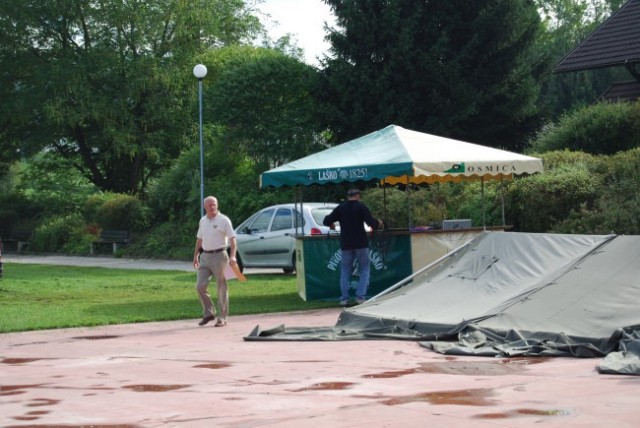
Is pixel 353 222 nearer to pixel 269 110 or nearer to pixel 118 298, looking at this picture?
pixel 118 298

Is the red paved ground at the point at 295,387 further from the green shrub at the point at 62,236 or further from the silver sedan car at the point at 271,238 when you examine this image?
the green shrub at the point at 62,236

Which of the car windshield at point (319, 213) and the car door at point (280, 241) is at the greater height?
the car windshield at point (319, 213)

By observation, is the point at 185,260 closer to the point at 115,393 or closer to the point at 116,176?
the point at 116,176

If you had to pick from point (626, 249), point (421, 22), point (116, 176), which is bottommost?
point (626, 249)

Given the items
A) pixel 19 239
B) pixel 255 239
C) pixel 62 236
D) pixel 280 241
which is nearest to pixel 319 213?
pixel 280 241

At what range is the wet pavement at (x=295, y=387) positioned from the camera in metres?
8.40

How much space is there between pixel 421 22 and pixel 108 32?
1580cm

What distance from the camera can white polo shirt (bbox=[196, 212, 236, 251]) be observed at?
52.7ft

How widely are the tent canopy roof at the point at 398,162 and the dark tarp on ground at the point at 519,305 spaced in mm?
2510

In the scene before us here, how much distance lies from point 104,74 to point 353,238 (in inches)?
1145

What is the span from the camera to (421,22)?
1380 inches

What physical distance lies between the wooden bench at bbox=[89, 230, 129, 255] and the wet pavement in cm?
2558

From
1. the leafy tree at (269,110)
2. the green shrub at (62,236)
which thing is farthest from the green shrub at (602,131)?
the green shrub at (62,236)

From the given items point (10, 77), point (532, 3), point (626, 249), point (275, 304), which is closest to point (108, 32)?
point (10, 77)
